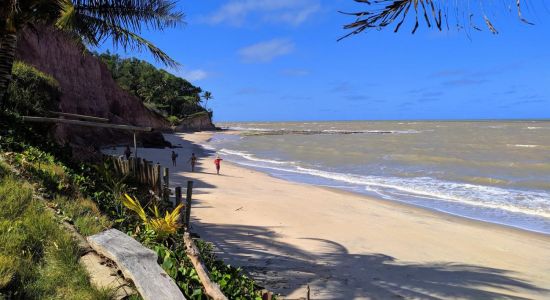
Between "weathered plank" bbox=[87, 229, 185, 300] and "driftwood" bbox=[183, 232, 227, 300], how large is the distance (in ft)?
0.96

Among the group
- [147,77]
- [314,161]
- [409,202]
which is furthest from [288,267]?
[147,77]

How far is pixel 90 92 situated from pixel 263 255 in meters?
24.0

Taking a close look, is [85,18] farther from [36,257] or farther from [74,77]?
[74,77]

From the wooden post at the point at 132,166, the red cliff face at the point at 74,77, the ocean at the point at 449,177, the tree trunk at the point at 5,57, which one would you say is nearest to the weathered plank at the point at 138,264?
the wooden post at the point at 132,166

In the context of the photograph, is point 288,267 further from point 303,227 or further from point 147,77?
point 147,77

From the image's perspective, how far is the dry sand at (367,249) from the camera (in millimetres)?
7008

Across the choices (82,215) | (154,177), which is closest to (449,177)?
(154,177)

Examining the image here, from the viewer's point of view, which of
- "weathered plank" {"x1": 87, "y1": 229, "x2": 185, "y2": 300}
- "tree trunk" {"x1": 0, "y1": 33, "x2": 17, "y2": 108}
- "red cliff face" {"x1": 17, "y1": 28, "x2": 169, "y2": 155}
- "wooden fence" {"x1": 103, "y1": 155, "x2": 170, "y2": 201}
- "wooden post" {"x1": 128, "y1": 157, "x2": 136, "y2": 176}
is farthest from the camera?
"red cliff face" {"x1": 17, "y1": 28, "x2": 169, "y2": 155}

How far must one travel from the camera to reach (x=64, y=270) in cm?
420

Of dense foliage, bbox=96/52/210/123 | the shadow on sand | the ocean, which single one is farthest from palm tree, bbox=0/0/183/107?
dense foliage, bbox=96/52/210/123

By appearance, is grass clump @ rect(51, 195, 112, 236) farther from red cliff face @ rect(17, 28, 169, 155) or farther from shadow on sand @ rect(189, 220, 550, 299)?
red cliff face @ rect(17, 28, 169, 155)

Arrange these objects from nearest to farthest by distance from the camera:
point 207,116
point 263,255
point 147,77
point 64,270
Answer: point 64,270 < point 263,255 < point 147,77 < point 207,116

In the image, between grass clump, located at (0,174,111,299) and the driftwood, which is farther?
the driftwood

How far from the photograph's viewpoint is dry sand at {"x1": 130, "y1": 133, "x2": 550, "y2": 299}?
7.01 m
